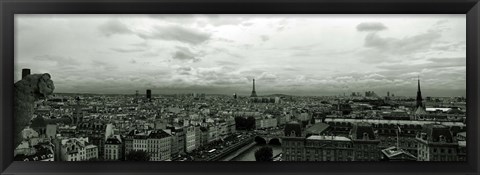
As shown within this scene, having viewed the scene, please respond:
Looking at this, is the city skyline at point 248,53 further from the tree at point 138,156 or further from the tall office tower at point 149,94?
the tree at point 138,156

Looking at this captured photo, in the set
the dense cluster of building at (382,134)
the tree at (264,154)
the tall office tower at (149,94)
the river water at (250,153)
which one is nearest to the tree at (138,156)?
the tall office tower at (149,94)

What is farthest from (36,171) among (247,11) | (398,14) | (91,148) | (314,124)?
(398,14)

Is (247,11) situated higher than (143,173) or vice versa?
(247,11)

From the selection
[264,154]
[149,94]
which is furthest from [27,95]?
[264,154]

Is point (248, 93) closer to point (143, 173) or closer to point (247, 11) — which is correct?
point (247, 11)

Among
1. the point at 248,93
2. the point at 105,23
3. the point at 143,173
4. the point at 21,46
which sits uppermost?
the point at 105,23

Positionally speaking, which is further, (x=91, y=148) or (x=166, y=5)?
(x=91, y=148)

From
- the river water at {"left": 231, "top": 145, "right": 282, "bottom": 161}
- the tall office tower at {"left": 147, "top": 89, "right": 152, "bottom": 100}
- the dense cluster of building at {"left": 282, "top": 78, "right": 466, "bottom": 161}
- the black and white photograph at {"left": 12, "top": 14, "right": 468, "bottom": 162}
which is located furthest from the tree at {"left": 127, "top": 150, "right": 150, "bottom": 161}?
the dense cluster of building at {"left": 282, "top": 78, "right": 466, "bottom": 161}
